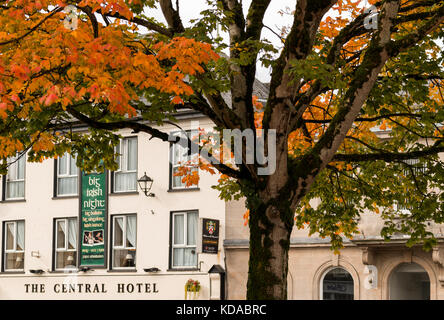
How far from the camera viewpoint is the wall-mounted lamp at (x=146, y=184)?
32.9 meters

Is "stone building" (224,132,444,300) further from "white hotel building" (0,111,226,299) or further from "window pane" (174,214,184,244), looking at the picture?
"window pane" (174,214,184,244)

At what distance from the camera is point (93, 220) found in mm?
34469

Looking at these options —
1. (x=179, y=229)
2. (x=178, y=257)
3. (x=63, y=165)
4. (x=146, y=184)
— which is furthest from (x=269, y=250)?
(x=63, y=165)

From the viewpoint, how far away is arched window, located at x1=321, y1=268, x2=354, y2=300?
99.0ft

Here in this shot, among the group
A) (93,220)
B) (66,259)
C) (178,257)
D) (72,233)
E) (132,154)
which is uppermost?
(132,154)

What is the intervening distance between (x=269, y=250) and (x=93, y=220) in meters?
22.4

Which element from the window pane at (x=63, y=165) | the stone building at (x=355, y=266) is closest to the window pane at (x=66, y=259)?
the window pane at (x=63, y=165)

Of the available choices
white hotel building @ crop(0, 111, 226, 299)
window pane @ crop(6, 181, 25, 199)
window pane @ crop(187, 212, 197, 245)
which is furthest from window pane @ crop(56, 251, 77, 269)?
window pane @ crop(187, 212, 197, 245)

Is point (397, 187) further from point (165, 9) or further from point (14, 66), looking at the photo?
point (14, 66)

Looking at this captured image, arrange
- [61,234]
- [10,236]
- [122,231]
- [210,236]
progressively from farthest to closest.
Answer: [10,236], [61,234], [122,231], [210,236]

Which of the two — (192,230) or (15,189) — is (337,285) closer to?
(192,230)

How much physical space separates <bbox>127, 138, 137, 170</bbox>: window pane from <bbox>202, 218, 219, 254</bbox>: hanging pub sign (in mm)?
4641

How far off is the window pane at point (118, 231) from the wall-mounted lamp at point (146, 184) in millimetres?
1732

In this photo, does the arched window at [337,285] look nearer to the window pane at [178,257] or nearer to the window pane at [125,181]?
the window pane at [178,257]
